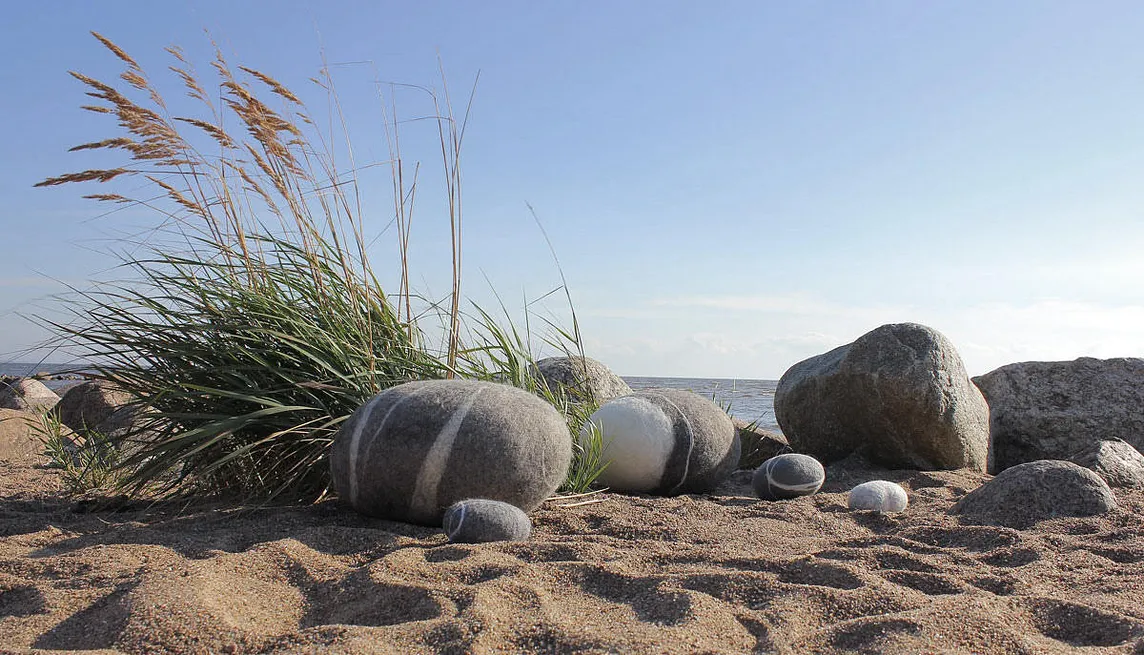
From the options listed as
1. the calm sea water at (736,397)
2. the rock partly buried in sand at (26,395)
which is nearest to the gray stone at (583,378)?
the calm sea water at (736,397)

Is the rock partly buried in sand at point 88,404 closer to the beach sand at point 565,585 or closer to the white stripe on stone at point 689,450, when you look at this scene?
the beach sand at point 565,585

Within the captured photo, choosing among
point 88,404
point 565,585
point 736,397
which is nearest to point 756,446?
point 736,397

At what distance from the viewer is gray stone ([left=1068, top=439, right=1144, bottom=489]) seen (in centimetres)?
488

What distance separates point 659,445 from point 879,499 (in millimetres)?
1141

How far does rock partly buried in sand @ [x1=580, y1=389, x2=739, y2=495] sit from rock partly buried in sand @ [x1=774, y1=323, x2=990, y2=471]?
1589 mm

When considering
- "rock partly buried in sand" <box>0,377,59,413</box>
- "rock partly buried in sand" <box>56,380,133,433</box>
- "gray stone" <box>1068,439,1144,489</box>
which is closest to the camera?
"gray stone" <box>1068,439,1144,489</box>

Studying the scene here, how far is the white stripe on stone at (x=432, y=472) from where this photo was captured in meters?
3.34

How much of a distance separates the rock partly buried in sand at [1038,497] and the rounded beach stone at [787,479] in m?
0.75

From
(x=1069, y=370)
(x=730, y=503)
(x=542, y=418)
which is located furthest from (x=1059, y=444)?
(x=542, y=418)

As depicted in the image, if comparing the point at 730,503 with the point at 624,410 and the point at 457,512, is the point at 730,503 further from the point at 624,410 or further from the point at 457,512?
the point at 457,512

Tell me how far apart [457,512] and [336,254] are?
1.76 meters

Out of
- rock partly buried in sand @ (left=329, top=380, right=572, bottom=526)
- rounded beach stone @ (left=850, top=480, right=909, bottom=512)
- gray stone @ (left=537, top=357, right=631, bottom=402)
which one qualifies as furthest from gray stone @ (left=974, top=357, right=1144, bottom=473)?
rock partly buried in sand @ (left=329, top=380, right=572, bottom=526)

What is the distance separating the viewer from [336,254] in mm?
4234

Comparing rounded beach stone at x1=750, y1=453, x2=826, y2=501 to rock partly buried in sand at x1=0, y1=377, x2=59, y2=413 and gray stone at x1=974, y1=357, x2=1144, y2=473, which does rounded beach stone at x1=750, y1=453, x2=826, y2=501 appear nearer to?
gray stone at x1=974, y1=357, x2=1144, y2=473
